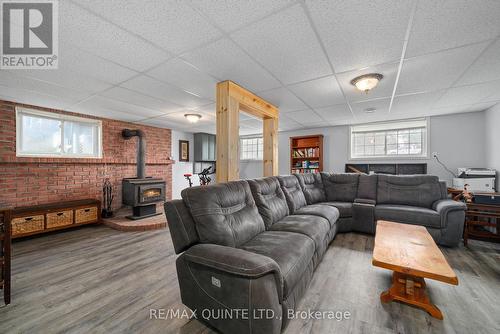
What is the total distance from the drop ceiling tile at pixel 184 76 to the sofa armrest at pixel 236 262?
1950 mm

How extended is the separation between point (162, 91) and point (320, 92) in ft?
7.97

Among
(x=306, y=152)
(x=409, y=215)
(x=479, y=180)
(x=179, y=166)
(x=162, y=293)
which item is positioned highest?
(x=306, y=152)

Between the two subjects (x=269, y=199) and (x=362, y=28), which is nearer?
(x=362, y=28)

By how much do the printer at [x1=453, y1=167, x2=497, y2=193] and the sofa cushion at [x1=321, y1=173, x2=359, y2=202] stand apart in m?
1.93

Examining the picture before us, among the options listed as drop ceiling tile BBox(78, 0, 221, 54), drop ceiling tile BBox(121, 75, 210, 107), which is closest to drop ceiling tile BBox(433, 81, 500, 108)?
drop ceiling tile BBox(78, 0, 221, 54)

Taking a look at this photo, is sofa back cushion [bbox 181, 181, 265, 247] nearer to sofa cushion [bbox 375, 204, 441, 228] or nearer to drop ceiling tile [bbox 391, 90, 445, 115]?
sofa cushion [bbox 375, 204, 441, 228]

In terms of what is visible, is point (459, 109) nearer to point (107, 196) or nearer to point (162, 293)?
point (162, 293)

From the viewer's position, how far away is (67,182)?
13.4 feet

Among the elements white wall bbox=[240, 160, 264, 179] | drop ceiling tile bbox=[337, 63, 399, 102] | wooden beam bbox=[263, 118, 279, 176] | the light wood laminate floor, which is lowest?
the light wood laminate floor

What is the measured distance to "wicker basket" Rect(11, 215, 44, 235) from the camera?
3166 mm

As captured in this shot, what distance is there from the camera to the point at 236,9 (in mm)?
1435

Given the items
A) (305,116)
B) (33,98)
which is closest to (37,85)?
(33,98)

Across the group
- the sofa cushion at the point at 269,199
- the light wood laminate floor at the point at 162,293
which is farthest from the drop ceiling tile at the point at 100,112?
the sofa cushion at the point at 269,199

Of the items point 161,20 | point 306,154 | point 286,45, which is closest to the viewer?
point 161,20
